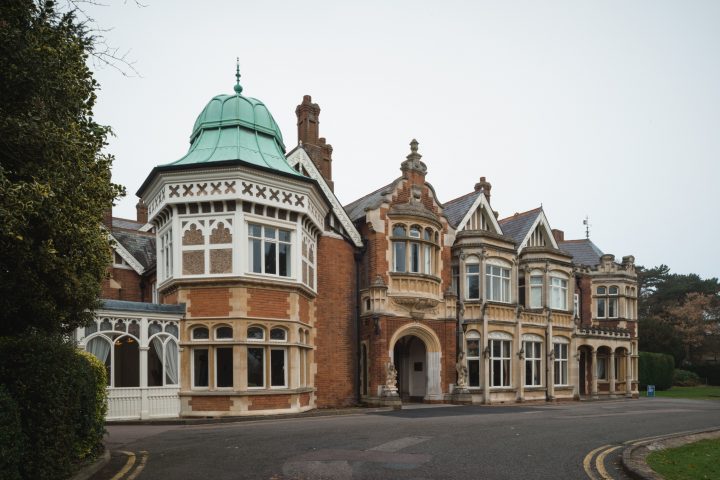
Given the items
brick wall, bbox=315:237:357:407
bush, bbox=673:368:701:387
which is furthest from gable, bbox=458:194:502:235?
bush, bbox=673:368:701:387

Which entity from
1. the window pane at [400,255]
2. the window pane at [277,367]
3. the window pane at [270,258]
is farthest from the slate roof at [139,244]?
the window pane at [400,255]

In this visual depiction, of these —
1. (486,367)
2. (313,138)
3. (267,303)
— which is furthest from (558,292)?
A: (267,303)

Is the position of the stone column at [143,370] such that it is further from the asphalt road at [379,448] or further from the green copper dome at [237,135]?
the green copper dome at [237,135]

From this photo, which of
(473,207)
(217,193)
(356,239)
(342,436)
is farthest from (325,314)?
(342,436)

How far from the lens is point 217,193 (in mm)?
21062

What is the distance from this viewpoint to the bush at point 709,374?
61.5 m

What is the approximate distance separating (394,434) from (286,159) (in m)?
13.6

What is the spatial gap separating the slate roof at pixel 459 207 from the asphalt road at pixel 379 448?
44.4 feet

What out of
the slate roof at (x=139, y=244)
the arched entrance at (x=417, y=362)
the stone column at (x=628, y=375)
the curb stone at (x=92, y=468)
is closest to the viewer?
the curb stone at (x=92, y=468)

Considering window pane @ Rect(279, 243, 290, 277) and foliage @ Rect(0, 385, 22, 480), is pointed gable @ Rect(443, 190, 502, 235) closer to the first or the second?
window pane @ Rect(279, 243, 290, 277)

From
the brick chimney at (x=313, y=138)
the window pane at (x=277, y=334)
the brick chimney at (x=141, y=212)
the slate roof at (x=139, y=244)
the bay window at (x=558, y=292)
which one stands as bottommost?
the window pane at (x=277, y=334)

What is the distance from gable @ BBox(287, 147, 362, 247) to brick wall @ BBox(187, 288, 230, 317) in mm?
6790

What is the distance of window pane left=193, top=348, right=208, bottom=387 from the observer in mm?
20828

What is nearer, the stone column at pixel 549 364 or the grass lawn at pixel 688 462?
the grass lawn at pixel 688 462
